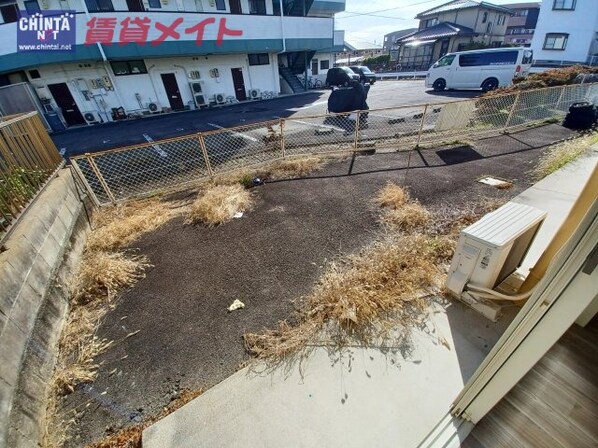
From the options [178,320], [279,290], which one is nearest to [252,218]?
[279,290]

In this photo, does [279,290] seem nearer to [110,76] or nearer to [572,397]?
[572,397]

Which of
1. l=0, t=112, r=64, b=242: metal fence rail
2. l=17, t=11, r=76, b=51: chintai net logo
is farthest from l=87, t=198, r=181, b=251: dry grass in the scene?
l=17, t=11, r=76, b=51: chintai net logo

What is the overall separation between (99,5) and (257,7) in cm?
957

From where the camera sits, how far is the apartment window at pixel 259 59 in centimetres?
1917

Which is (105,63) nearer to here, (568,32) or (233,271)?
(233,271)

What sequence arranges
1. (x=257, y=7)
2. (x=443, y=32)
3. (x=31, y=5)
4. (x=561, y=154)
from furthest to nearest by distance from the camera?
(x=443, y=32) < (x=257, y=7) < (x=31, y=5) < (x=561, y=154)

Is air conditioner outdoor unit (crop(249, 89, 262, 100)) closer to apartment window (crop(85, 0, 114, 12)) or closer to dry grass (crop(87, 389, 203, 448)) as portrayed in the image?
apartment window (crop(85, 0, 114, 12))

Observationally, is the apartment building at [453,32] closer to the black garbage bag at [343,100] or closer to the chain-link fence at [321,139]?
the chain-link fence at [321,139]

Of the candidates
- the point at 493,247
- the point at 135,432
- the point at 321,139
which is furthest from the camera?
the point at 321,139

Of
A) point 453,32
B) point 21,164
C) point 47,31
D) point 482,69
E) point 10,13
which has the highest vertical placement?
point 10,13

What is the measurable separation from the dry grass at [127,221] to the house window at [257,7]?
18960 millimetres

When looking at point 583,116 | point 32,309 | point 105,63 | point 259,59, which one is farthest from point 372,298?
point 259,59

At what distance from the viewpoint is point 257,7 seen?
18.4 meters

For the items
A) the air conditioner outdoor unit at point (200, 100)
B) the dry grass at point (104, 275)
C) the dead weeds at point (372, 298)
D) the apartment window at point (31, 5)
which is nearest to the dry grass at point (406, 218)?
the dead weeds at point (372, 298)
